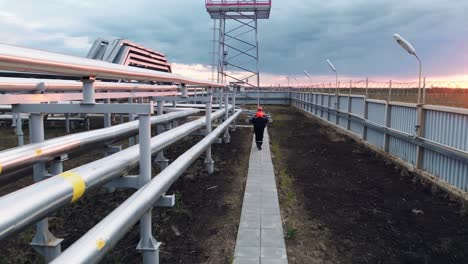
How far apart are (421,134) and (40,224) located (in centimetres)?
723

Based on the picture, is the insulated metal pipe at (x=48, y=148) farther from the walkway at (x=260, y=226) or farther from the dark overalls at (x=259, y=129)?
the dark overalls at (x=259, y=129)

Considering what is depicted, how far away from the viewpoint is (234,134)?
13867 mm

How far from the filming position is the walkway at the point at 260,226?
368cm

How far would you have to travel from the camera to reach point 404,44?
323 inches

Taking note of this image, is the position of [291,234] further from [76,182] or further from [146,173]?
[76,182]

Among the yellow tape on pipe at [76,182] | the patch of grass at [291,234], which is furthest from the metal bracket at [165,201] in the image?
the patch of grass at [291,234]

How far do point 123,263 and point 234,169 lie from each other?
439cm

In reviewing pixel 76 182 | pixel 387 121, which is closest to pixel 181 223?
pixel 76 182

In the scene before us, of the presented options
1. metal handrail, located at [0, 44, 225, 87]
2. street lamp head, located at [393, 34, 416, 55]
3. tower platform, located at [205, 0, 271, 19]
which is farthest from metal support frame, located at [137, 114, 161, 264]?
tower platform, located at [205, 0, 271, 19]

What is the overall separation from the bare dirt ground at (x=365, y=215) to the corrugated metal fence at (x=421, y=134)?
40 cm

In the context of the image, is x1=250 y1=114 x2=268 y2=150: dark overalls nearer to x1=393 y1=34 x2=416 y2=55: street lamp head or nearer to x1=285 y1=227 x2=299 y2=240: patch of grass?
x1=393 y1=34 x2=416 y2=55: street lamp head

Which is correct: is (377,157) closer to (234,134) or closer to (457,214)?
(457,214)

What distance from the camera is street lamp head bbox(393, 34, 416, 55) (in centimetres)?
814

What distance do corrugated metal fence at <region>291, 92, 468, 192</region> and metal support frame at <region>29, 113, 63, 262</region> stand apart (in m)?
5.92
